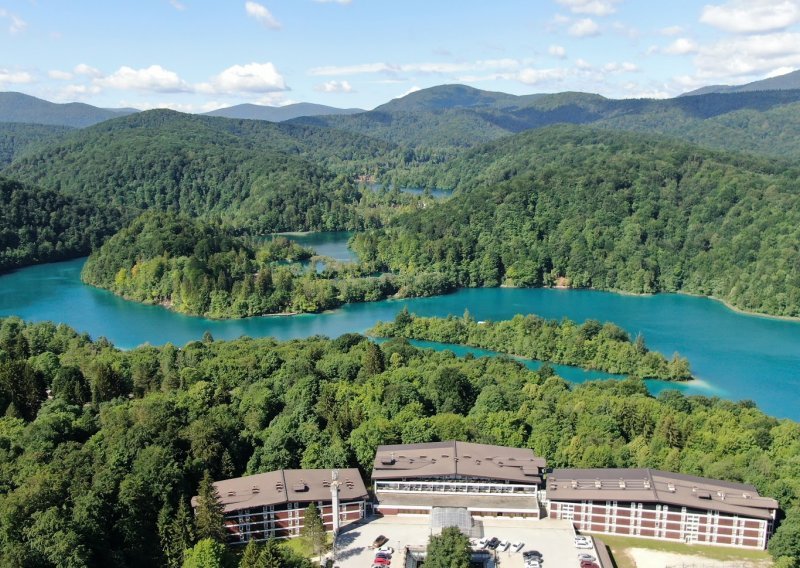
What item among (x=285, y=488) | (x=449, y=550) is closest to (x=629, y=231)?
(x=285, y=488)

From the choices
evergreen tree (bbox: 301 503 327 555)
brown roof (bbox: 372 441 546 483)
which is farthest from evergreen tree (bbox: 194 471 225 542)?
brown roof (bbox: 372 441 546 483)

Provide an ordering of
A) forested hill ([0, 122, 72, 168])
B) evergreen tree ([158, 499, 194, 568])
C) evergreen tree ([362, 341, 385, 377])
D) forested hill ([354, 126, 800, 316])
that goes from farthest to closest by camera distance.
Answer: forested hill ([0, 122, 72, 168]), forested hill ([354, 126, 800, 316]), evergreen tree ([362, 341, 385, 377]), evergreen tree ([158, 499, 194, 568])

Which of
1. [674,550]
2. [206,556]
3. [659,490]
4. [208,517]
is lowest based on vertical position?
[674,550]

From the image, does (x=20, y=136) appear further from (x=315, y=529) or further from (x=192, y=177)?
(x=315, y=529)

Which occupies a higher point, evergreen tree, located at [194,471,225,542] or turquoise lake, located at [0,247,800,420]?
evergreen tree, located at [194,471,225,542]

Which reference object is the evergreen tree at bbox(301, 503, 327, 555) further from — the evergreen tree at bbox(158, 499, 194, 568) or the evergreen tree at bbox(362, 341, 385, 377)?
the evergreen tree at bbox(362, 341, 385, 377)

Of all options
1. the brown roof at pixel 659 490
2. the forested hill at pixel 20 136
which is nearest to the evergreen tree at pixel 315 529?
the brown roof at pixel 659 490
